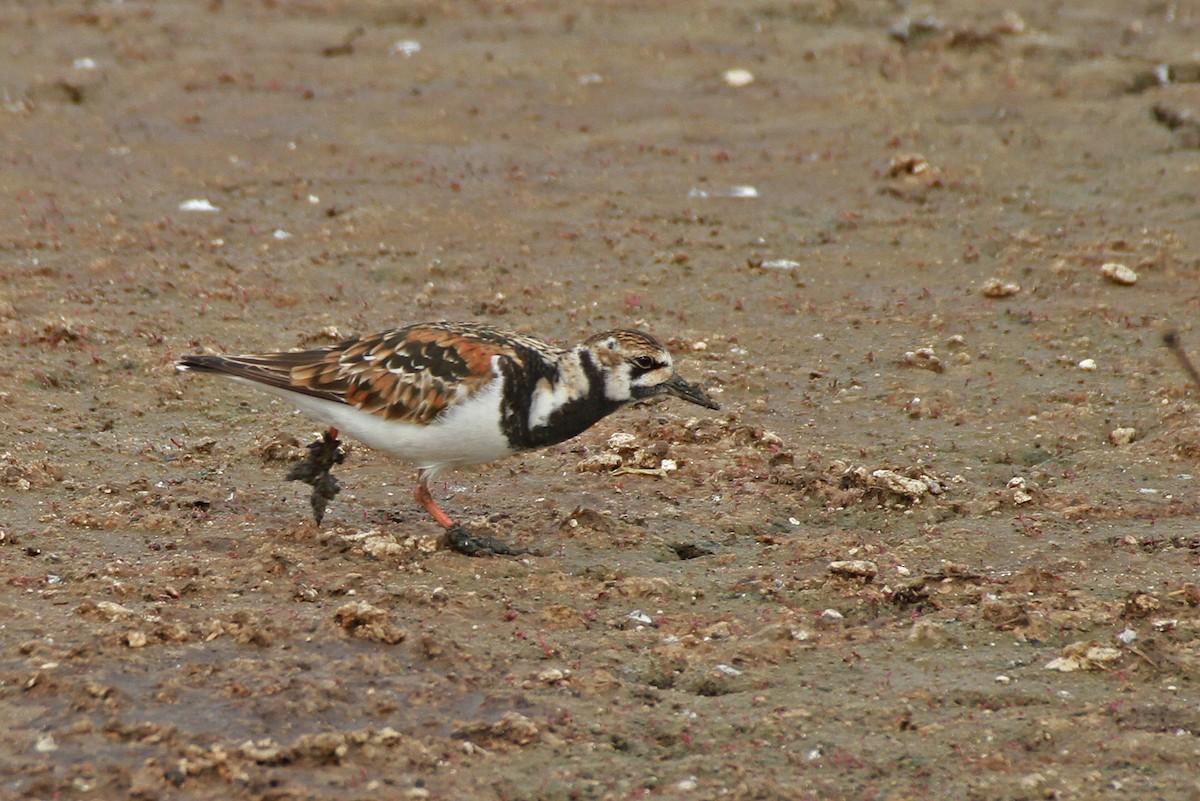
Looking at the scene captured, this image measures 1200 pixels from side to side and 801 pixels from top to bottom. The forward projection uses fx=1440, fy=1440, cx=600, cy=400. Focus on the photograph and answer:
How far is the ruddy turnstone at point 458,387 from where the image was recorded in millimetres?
6230

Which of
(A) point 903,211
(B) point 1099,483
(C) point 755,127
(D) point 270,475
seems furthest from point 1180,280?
(D) point 270,475

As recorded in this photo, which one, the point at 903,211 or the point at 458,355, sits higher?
the point at 458,355

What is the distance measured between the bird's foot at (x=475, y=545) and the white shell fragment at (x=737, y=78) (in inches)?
312

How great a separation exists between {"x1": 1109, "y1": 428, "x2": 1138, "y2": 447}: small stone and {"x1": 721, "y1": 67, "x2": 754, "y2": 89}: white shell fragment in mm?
6642

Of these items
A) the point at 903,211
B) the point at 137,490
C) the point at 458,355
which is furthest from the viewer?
the point at 903,211

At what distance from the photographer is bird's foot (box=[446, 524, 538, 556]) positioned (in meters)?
6.23

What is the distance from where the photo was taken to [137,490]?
6773 millimetres

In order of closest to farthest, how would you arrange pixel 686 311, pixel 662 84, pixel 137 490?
pixel 137 490, pixel 686 311, pixel 662 84

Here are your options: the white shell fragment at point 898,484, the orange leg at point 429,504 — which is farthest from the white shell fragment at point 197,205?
the white shell fragment at point 898,484

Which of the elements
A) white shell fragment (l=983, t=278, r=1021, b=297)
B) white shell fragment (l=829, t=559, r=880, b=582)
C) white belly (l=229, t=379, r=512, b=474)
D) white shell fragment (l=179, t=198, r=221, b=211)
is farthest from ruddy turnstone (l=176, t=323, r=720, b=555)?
white shell fragment (l=179, t=198, r=221, b=211)

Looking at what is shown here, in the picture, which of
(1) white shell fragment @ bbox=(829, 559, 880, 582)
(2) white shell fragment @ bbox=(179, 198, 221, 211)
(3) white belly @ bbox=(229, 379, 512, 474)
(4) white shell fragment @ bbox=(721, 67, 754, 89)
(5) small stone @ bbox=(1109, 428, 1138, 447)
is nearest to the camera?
(1) white shell fragment @ bbox=(829, 559, 880, 582)

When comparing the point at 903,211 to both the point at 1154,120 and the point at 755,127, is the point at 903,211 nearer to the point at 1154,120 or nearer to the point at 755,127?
the point at 755,127

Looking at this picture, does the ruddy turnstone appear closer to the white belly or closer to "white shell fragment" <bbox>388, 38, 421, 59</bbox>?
the white belly

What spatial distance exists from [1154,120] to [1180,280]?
3.24 metres
